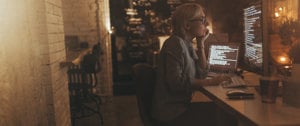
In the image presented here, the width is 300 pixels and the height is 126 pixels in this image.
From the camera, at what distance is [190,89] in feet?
8.14

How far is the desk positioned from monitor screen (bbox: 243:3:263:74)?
0.72 feet

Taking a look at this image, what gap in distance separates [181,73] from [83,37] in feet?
14.6

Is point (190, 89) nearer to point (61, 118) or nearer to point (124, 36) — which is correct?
point (61, 118)

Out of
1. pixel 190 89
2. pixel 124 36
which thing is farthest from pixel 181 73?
pixel 124 36

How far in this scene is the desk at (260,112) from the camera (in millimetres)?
1475

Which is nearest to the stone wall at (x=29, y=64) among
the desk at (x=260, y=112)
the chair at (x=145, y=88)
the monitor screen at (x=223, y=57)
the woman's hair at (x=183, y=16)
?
the chair at (x=145, y=88)

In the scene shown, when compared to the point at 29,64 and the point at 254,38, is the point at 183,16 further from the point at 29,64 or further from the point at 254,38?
the point at 29,64

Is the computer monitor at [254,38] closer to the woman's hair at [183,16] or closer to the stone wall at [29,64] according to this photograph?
the woman's hair at [183,16]

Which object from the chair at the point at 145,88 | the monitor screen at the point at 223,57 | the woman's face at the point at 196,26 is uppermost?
the woman's face at the point at 196,26

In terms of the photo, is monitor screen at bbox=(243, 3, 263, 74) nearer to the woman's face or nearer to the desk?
the desk

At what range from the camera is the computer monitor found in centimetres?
204

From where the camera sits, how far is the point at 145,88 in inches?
107

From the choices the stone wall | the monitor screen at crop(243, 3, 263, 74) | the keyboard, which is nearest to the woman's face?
the monitor screen at crop(243, 3, 263, 74)

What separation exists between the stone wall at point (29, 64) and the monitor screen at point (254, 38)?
1389mm
